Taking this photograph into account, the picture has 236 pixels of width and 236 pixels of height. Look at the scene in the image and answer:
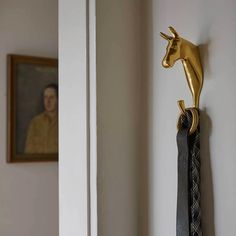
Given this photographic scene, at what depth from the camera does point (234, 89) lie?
1.97 feet

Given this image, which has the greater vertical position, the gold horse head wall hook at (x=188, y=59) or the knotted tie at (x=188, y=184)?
the gold horse head wall hook at (x=188, y=59)

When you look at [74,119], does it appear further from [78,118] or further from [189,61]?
[189,61]

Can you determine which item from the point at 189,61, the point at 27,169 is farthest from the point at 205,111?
the point at 27,169

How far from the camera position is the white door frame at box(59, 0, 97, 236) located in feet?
2.52

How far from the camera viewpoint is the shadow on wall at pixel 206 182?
0.64 m

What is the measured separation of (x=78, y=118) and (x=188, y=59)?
27 cm

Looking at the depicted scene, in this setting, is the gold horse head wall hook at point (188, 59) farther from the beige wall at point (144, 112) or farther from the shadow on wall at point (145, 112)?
the shadow on wall at point (145, 112)

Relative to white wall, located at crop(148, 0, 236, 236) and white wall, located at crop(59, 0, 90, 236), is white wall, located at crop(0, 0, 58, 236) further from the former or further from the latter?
white wall, located at crop(148, 0, 236, 236)

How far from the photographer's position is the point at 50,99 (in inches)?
87.0

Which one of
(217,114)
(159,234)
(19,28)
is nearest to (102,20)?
(217,114)

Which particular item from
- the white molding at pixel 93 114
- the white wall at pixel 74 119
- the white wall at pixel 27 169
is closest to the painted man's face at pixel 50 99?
the white wall at pixel 27 169

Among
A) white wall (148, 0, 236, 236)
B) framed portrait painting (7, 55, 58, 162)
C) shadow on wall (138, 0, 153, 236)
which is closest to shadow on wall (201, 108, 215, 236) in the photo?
white wall (148, 0, 236, 236)

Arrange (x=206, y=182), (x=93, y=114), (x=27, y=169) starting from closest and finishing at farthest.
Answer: (x=206, y=182) < (x=93, y=114) < (x=27, y=169)

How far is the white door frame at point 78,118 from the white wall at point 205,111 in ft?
0.39
